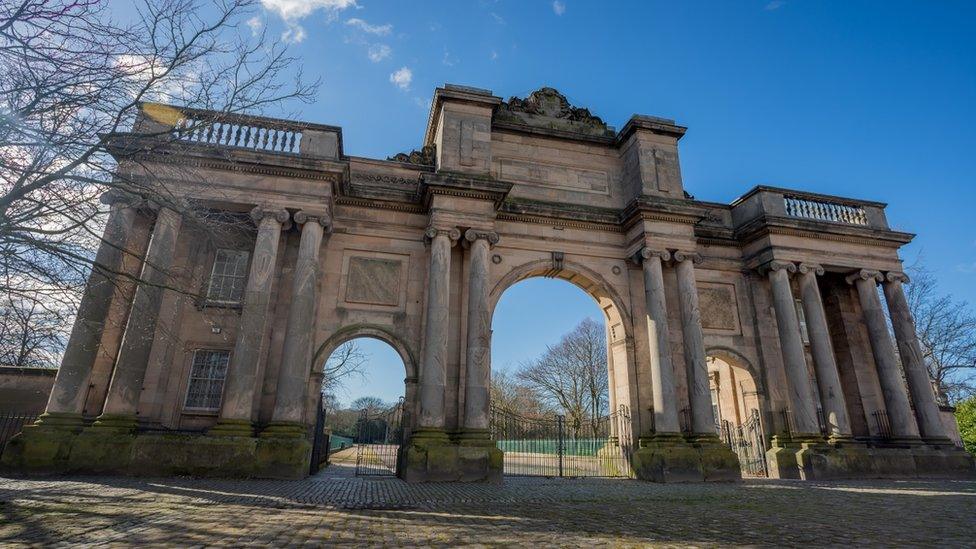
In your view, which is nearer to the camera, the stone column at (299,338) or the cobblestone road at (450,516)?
the cobblestone road at (450,516)

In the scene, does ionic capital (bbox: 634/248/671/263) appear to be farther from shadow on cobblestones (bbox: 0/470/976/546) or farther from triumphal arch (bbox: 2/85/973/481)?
shadow on cobblestones (bbox: 0/470/976/546)

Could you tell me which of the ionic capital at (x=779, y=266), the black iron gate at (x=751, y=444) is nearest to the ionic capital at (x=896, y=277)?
the ionic capital at (x=779, y=266)

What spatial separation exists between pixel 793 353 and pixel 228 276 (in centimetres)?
1716

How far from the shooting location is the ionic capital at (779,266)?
1659 cm

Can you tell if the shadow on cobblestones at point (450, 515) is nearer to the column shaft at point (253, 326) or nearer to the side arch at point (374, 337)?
the column shaft at point (253, 326)

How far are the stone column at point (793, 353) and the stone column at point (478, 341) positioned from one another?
955 cm

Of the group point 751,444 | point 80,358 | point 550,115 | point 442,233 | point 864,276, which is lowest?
point 751,444

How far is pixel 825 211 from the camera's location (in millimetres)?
18016

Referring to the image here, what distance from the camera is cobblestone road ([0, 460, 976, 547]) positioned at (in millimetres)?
4949

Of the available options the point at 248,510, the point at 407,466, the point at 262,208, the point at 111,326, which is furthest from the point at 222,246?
the point at 248,510

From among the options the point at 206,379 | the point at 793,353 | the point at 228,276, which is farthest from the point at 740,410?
the point at 228,276

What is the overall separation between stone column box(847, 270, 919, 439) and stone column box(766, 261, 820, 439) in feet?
8.12

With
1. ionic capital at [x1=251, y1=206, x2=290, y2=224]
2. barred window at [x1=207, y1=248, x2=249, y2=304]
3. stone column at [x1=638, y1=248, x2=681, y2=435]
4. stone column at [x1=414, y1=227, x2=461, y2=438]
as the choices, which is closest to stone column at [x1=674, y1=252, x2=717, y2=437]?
stone column at [x1=638, y1=248, x2=681, y2=435]

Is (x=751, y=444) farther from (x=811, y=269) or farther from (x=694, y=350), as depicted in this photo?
(x=811, y=269)
